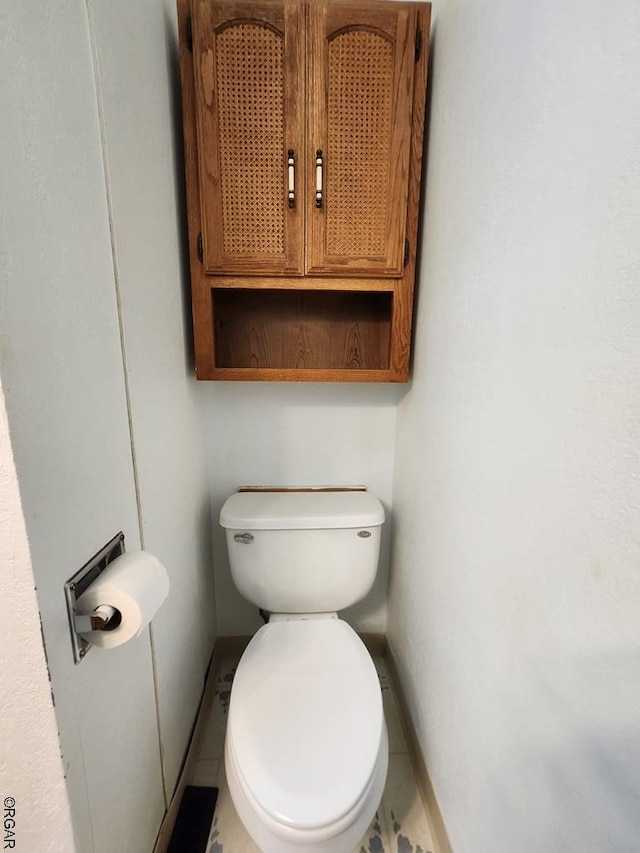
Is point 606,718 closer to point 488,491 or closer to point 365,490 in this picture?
point 488,491

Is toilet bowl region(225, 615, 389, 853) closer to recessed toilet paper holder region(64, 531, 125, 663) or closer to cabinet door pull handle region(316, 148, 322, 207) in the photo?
recessed toilet paper holder region(64, 531, 125, 663)

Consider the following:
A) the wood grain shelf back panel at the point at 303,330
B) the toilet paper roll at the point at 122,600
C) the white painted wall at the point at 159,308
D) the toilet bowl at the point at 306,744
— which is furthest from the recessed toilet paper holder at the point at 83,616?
the wood grain shelf back panel at the point at 303,330

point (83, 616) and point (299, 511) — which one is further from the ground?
point (83, 616)

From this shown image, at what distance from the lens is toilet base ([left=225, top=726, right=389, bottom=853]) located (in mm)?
636

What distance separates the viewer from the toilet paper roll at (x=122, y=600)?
54 cm

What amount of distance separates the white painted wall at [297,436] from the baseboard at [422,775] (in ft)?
1.98

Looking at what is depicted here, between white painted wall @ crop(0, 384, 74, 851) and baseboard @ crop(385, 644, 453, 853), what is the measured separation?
31.3 inches

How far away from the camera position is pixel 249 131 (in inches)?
35.0

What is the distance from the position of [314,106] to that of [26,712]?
128 cm

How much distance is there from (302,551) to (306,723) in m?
0.41

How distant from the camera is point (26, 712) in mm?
485

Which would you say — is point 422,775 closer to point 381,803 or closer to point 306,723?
point 381,803

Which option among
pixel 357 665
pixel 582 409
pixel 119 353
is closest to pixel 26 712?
pixel 119 353

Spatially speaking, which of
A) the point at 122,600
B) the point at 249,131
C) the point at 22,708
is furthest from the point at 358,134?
the point at 22,708
